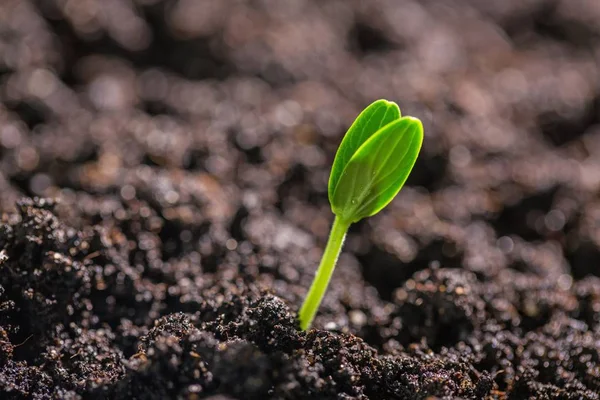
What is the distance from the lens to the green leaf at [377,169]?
159 centimetres

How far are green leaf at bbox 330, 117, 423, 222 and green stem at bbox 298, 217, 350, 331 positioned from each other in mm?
38

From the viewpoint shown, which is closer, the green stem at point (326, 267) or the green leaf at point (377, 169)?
the green leaf at point (377, 169)

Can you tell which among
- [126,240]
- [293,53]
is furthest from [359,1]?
[126,240]

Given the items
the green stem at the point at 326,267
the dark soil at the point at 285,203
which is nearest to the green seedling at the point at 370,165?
the green stem at the point at 326,267

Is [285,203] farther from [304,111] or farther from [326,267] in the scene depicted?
[326,267]

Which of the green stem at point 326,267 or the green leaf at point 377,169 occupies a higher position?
the green leaf at point 377,169

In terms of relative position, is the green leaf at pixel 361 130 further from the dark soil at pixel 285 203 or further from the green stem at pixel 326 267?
the dark soil at pixel 285 203

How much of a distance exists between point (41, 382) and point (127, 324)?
0.30m

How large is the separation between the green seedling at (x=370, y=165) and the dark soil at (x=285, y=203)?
293 mm

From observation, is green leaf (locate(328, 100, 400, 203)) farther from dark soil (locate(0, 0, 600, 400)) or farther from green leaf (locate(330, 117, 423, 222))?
dark soil (locate(0, 0, 600, 400))

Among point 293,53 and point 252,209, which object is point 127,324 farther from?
point 293,53

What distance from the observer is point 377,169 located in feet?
5.38

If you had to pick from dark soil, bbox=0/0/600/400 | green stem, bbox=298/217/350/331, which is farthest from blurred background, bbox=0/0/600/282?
green stem, bbox=298/217/350/331

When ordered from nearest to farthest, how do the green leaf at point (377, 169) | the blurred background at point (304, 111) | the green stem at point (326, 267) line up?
the green leaf at point (377, 169), the green stem at point (326, 267), the blurred background at point (304, 111)
